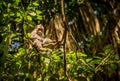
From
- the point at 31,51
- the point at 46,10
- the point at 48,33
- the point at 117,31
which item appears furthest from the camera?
the point at 117,31

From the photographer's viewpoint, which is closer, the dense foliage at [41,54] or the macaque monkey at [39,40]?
the dense foliage at [41,54]

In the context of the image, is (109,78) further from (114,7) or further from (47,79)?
(47,79)

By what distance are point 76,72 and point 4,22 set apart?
74cm

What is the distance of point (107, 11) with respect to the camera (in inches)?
203

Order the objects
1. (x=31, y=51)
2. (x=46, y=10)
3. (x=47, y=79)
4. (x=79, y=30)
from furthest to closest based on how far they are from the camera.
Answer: (x=79, y=30), (x=46, y=10), (x=47, y=79), (x=31, y=51)

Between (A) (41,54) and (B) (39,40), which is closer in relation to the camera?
(A) (41,54)

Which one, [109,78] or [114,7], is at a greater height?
[114,7]

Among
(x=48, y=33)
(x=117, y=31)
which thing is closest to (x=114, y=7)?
(x=117, y=31)

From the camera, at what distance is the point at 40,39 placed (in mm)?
2719

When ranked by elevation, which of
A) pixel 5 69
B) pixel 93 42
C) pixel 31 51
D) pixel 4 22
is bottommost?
pixel 93 42

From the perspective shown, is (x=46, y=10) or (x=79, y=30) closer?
(x=46, y=10)

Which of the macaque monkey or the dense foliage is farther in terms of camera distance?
the macaque monkey

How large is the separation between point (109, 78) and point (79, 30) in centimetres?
112

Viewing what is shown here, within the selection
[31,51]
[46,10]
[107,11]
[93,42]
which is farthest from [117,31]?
[31,51]
